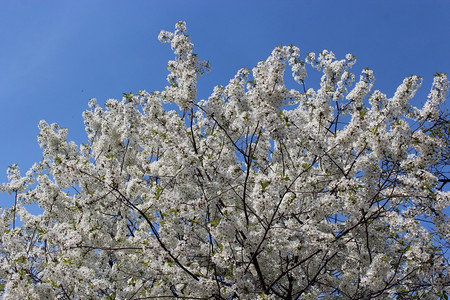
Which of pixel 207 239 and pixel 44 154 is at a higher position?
pixel 44 154

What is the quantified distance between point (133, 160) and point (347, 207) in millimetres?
7722

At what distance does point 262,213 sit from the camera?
23.8 feet

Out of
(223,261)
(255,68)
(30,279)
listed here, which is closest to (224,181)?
(223,261)

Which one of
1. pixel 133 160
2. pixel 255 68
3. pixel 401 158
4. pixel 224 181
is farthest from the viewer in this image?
pixel 133 160

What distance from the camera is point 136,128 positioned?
9.07 meters

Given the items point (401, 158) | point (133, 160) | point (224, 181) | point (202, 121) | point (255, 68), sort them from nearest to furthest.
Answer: point (401, 158)
point (224, 181)
point (255, 68)
point (202, 121)
point (133, 160)

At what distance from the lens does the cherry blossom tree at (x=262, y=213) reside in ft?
23.9

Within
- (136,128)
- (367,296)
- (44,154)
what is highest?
(44,154)

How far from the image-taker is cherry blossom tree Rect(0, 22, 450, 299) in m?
7.28

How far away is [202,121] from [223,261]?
17.7 feet

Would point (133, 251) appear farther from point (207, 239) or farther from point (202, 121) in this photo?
point (202, 121)

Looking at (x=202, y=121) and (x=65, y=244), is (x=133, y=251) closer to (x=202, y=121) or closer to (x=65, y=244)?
(x=65, y=244)

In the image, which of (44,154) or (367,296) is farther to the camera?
(44,154)

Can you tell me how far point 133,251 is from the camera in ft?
31.6
